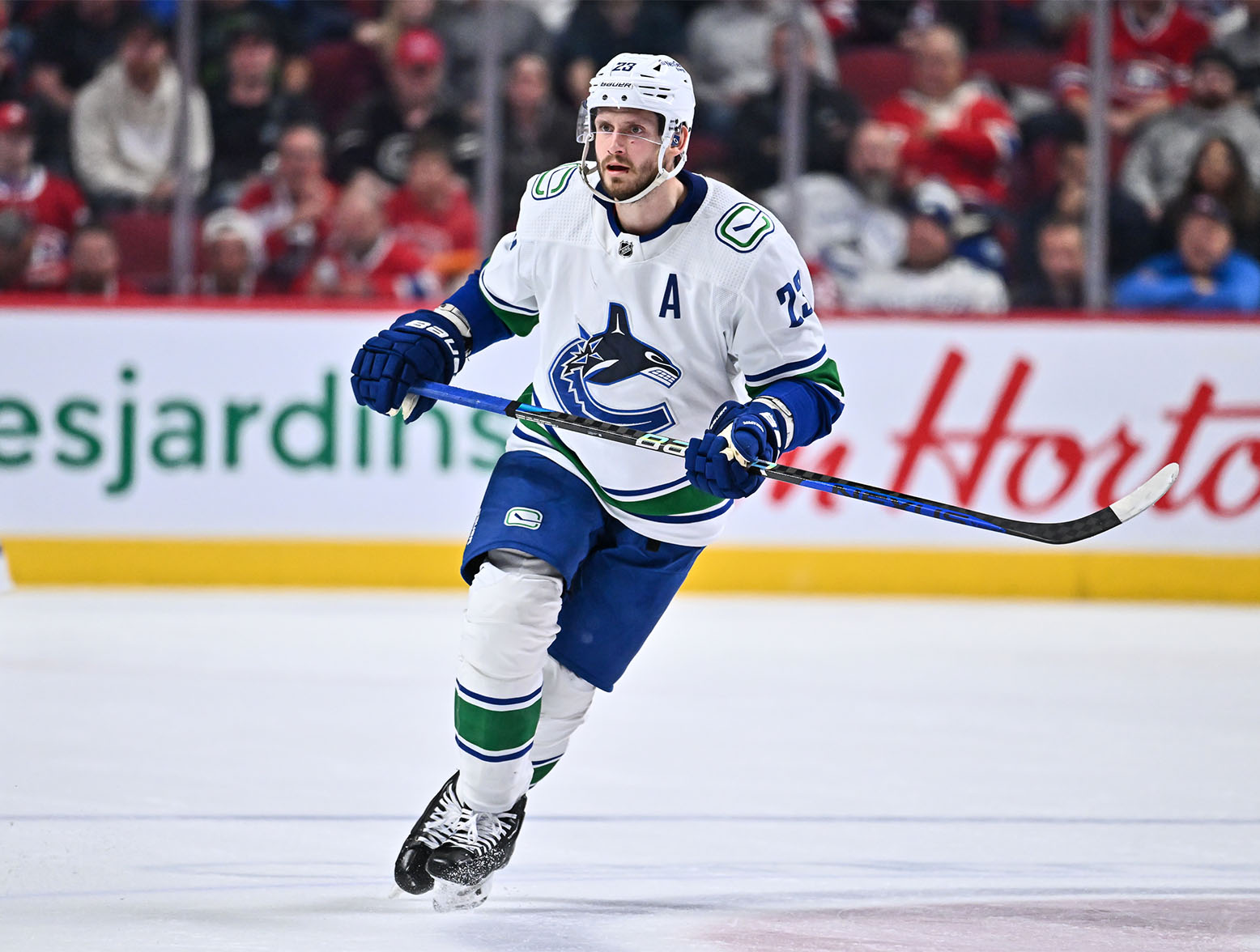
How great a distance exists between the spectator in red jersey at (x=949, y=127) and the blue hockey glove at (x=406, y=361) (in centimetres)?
421

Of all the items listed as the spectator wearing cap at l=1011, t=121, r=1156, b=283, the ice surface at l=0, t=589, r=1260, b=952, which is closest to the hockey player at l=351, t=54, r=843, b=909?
the ice surface at l=0, t=589, r=1260, b=952

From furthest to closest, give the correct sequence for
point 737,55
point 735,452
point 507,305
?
point 737,55
point 507,305
point 735,452

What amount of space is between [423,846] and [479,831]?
0.09m

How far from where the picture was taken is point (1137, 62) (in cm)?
689

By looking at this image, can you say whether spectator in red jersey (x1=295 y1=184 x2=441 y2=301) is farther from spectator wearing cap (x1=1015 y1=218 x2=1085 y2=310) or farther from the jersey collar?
the jersey collar

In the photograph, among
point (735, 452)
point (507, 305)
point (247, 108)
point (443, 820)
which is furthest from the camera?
point (247, 108)

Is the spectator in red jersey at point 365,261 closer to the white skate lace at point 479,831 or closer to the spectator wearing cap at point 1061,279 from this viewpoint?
the spectator wearing cap at point 1061,279

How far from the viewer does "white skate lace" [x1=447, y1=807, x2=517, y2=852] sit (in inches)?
110

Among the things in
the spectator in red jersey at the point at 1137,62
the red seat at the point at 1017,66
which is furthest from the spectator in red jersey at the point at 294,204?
the spectator in red jersey at the point at 1137,62

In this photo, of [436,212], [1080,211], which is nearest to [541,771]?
[436,212]

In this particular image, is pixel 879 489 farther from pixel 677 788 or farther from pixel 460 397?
pixel 677 788

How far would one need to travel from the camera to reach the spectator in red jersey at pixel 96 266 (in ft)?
22.0

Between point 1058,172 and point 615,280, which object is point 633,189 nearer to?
point 615,280

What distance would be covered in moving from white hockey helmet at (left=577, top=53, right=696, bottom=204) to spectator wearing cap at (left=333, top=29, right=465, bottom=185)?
13.2ft
